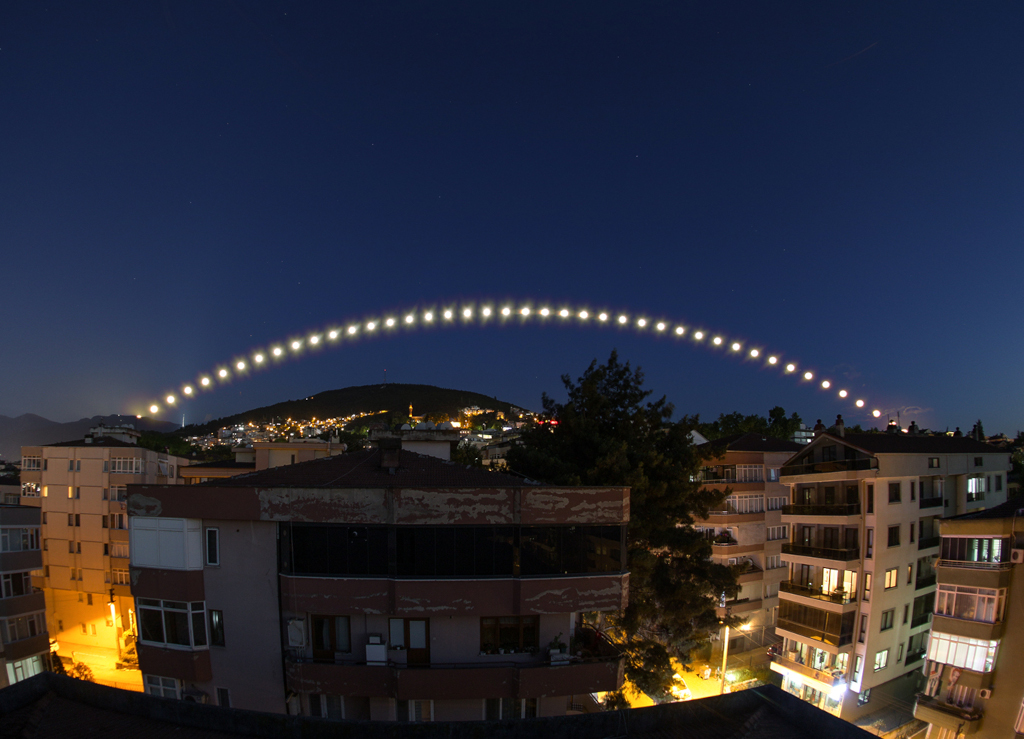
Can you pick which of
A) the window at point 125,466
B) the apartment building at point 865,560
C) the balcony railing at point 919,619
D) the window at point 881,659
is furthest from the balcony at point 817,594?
the window at point 125,466

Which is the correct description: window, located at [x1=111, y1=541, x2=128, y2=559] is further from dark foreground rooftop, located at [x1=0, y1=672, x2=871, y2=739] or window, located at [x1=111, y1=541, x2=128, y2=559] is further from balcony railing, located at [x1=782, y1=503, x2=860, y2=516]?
balcony railing, located at [x1=782, y1=503, x2=860, y2=516]

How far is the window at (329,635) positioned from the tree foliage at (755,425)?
163 feet

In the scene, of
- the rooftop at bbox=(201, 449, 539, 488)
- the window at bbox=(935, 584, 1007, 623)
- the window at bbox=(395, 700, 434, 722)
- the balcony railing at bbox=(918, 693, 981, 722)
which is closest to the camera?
the window at bbox=(395, 700, 434, 722)

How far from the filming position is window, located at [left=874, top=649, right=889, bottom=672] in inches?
1027

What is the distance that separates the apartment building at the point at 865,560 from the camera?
2581 centimetres

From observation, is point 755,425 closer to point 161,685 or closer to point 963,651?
point 963,651

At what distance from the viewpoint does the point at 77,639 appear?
123ft

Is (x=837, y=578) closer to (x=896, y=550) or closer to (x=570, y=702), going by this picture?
(x=896, y=550)

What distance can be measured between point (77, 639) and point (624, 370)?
40.2m

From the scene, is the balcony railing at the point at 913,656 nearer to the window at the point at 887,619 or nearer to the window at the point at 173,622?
the window at the point at 887,619

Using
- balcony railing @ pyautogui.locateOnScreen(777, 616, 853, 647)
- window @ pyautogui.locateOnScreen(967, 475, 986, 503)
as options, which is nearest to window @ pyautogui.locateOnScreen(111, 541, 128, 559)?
balcony railing @ pyautogui.locateOnScreen(777, 616, 853, 647)

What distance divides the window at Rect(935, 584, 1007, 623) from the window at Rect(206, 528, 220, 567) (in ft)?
82.5

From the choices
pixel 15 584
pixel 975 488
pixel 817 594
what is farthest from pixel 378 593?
pixel 975 488

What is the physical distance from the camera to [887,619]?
2655 cm
